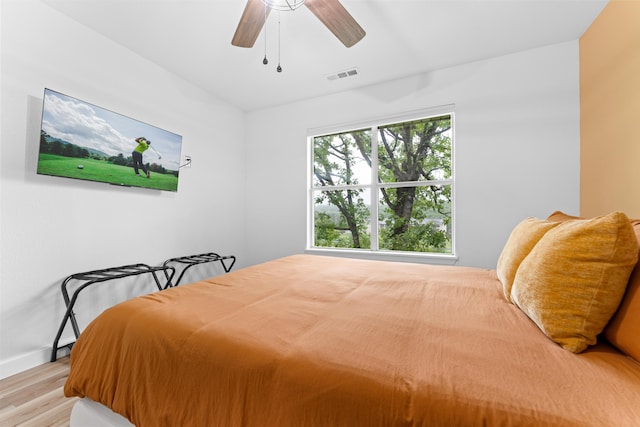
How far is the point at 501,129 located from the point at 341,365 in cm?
291

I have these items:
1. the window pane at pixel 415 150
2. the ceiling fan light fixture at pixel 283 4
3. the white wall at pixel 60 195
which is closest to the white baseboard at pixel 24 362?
the white wall at pixel 60 195

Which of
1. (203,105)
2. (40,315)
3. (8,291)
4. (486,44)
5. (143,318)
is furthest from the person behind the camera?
(203,105)

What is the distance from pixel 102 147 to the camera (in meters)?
2.26

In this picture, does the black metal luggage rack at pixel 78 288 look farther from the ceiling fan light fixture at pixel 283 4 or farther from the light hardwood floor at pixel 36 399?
the ceiling fan light fixture at pixel 283 4

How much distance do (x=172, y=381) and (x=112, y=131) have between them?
2362 millimetres

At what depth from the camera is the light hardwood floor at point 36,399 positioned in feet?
4.60

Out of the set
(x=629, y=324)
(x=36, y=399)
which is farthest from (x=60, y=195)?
(x=629, y=324)

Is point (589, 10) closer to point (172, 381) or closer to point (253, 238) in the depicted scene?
point (172, 381)

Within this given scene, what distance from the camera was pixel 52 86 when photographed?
2.04 meters

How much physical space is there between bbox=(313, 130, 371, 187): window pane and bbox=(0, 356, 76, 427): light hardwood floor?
3018mm

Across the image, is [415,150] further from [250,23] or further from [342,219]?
[250,23]

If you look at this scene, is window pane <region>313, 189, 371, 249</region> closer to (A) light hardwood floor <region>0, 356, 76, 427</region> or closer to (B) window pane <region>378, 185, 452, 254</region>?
(B) window pane <region>378, 185, 452, 254</region>

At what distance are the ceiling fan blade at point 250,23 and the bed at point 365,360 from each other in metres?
1.72

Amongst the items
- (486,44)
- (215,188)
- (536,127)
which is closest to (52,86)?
(215,188)
